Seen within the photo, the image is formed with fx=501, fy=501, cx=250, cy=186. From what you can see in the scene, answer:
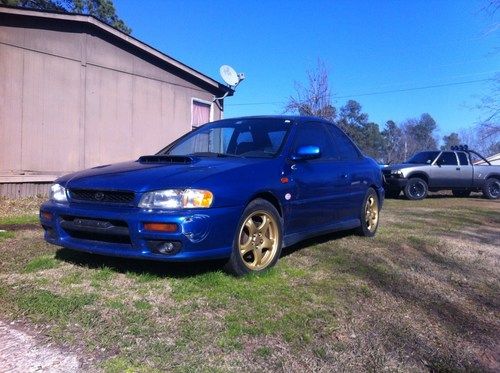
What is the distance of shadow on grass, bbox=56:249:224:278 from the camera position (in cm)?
434

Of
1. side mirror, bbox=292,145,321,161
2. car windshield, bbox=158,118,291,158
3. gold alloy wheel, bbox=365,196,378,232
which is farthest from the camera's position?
gold alloy wheel, bbox=365,196,378,232

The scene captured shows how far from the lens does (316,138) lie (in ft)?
18.4

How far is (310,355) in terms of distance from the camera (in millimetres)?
2955

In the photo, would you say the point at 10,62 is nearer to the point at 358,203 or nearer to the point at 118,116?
the point at 118,116

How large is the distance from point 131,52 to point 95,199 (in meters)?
7.97

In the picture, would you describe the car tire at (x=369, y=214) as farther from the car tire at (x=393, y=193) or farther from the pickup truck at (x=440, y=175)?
the car tire at (x=393, y=193)

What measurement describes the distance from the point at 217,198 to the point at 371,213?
11.3ft

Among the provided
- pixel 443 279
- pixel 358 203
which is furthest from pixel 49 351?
pixel 358 203

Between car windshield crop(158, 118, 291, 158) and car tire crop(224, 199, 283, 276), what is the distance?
2.18ft

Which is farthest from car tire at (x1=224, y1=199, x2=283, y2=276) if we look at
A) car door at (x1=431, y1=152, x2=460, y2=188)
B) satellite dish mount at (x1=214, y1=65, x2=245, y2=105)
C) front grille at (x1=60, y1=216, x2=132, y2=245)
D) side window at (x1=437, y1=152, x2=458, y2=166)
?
side window at (x1=437, y1=152, x2=458, y2=166)

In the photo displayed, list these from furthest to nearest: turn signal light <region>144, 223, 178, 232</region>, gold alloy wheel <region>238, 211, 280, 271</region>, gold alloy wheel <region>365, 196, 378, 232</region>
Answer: gold alloy wheel <region>365, 196, 378, 232</region> → gold alloy wheel <region>238, 211, 280, 271</region> → turn signal light <region>144, 223, 178, 232</region>

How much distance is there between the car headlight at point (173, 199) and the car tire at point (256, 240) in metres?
0.48

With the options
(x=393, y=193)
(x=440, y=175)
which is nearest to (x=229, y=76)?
(x=393, y=193)

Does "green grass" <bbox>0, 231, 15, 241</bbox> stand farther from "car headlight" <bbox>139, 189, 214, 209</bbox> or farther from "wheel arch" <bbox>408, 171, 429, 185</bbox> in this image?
"wheel arch" <bbox>408, 171, 429, 185</bbox>
